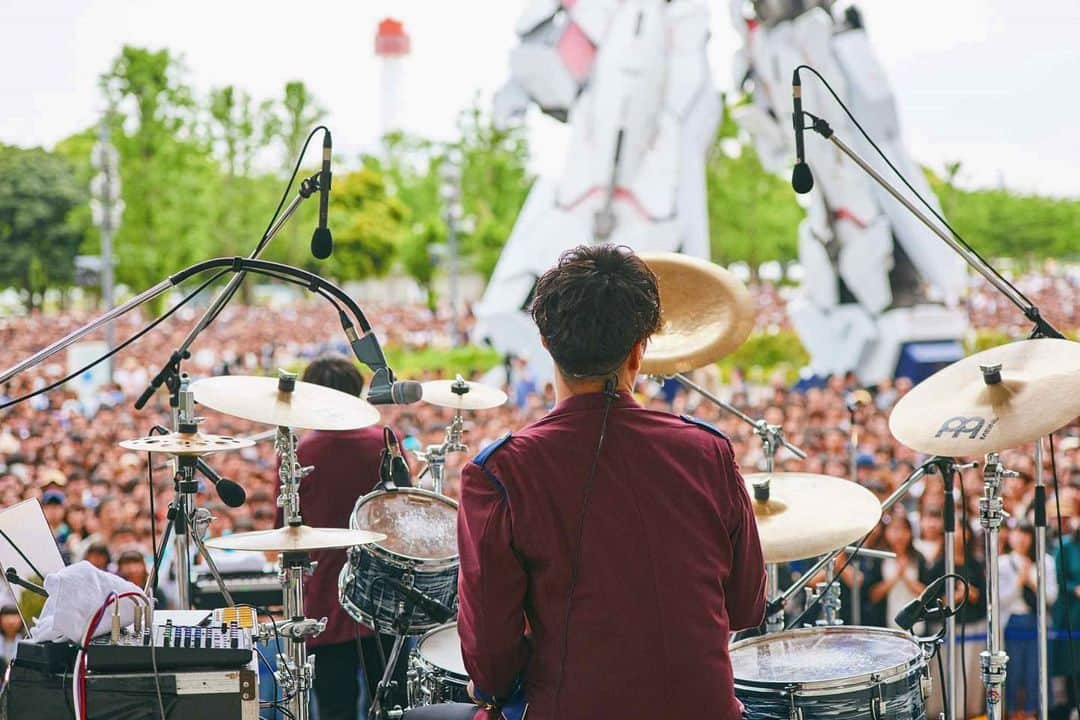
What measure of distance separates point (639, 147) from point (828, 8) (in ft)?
10.1

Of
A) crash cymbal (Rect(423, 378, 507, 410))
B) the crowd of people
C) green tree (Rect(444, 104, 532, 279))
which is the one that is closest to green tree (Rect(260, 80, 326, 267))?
green tree (Rect(444, 104, 532, 279))

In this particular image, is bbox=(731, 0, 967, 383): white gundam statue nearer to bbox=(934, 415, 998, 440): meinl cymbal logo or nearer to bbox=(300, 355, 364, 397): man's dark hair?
bbox=(300, 355, 364, 397): man's dark hair

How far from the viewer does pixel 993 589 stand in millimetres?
→ 3688

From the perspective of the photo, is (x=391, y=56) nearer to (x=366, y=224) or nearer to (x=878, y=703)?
(x=366, y=224)

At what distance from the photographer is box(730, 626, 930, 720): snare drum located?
299cm

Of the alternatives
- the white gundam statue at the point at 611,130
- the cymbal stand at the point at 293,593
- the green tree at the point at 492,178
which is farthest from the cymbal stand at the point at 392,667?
the green tree at the point at 492,178

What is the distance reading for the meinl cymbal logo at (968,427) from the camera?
337cm

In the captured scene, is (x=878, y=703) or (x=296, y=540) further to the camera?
(x=296, y=540)

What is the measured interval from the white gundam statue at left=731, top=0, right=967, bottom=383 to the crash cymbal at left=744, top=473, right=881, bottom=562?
1238cm

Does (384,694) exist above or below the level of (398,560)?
below

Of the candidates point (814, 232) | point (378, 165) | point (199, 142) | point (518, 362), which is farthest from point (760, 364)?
point (378, 165)

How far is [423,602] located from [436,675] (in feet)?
0.71

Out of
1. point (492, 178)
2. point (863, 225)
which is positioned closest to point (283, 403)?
point (863, 225)

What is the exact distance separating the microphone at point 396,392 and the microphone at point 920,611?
1.58 meters
